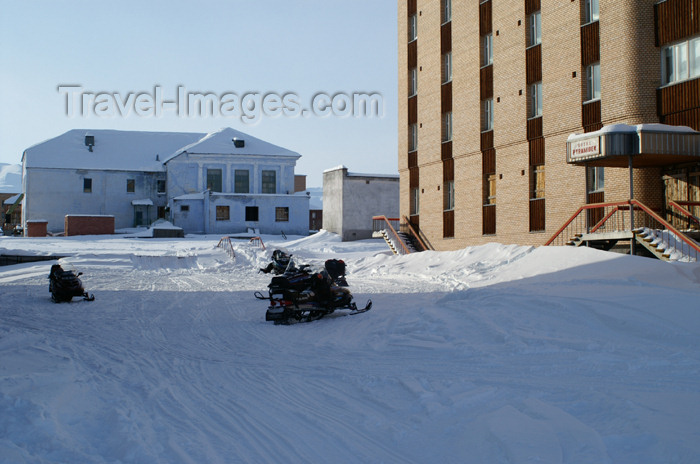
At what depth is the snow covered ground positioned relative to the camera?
17.2 feet

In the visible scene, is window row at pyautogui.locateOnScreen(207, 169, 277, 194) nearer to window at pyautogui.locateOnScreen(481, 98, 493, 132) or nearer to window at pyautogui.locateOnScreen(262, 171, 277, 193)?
window at pyautogui.locateOnScreen(262, 171, 277, 193)

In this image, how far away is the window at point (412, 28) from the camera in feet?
109

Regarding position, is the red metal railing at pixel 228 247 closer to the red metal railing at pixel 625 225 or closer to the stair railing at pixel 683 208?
the red metal railing at pixel 625 225

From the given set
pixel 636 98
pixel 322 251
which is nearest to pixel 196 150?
pixel 322 251

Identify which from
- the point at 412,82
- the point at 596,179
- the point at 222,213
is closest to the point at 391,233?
the point at 412,82

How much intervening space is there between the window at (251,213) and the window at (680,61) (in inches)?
1756

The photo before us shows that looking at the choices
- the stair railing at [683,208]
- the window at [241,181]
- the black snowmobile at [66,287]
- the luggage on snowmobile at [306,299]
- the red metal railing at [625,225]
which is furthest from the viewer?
the window at [241,181]

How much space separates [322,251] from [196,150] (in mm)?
30662

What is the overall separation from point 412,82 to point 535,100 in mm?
9843

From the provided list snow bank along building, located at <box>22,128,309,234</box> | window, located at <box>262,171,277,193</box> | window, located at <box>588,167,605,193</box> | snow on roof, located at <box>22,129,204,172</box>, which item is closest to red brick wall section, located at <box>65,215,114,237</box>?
snow bank along building, located at <box>22,128,309,234</box>

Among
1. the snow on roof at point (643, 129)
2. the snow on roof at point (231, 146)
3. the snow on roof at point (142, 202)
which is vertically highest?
the snow on roof at point (231, 146)

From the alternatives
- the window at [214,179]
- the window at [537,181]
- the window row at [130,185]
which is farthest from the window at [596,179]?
the window row at [130,185]

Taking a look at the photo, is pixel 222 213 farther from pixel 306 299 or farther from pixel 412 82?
pixel 306 299

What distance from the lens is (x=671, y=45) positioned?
65.1 feet
